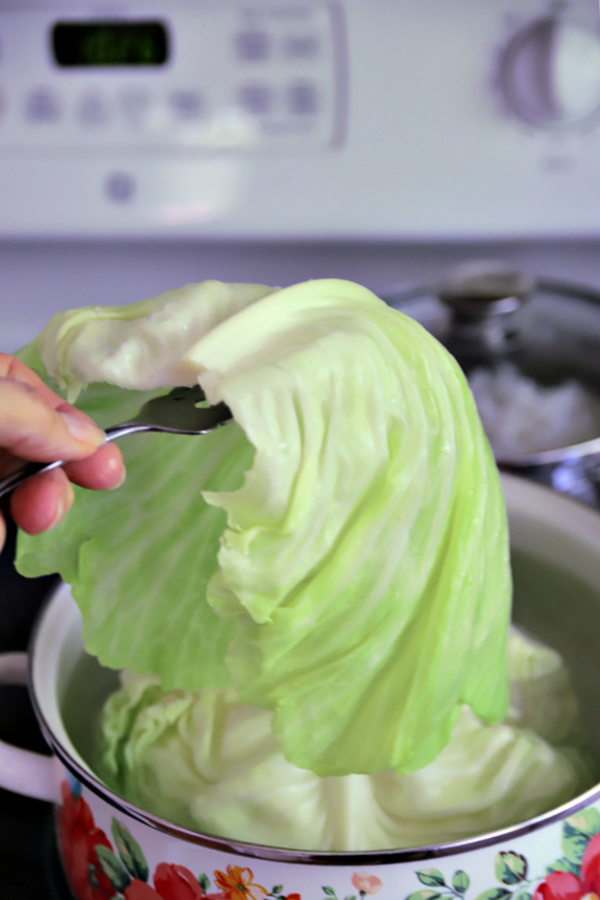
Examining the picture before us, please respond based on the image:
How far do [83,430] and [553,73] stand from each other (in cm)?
53

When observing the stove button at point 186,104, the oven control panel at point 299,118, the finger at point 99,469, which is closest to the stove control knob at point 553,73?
the oven control panel at point 299,118

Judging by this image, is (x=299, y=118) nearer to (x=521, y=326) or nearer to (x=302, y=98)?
(x=302, y=98)

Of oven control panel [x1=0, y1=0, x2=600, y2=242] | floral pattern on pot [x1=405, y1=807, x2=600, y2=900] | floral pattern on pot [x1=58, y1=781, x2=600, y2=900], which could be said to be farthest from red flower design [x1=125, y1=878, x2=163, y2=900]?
oven control panel [x1=0, y1=0, x2=600, y2=242]

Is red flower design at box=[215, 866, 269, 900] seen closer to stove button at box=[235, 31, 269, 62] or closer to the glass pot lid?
the glass pot lid

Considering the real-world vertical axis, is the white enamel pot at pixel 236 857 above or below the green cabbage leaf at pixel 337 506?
below

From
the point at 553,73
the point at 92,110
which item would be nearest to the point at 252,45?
the point at 92,110

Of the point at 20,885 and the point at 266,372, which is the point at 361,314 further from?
the point at 20,885

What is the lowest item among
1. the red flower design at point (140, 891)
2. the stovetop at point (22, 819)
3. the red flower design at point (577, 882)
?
the stovetop at point (22, 819)

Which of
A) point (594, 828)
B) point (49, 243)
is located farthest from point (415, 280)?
point (594, 828)

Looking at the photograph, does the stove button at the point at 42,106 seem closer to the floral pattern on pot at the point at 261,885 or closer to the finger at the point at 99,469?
the finger at the point at 99,469

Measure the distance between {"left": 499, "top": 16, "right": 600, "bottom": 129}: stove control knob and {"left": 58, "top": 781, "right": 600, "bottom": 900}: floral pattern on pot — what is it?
0.56 m

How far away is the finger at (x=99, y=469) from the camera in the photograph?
0.40 metres

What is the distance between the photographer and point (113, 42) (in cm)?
72

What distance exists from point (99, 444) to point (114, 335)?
0.18 feet
